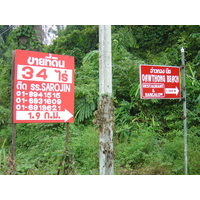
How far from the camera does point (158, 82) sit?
4.45 m

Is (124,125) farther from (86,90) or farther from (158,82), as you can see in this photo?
(158,82)

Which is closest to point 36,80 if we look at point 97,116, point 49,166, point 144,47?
point 97,116

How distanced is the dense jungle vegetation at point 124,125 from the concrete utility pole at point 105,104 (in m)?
0.26

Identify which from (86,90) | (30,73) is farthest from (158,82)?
(86,90)

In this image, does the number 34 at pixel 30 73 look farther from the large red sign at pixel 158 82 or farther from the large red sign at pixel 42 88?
the large red sign at pixel 158 82

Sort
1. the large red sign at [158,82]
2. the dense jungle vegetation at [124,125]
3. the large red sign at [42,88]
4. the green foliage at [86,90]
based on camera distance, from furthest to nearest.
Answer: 1. the green foliage at [86,90]
2. the dense jungle vegetation at [124,125]
3. the large red sign at [158,82]
4. the large red sign at [42,88]

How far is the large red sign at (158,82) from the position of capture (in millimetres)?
4383

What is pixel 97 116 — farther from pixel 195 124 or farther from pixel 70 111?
pixel 195 124

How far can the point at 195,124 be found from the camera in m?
6.68

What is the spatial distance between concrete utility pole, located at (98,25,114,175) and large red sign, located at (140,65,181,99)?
28.6 inches

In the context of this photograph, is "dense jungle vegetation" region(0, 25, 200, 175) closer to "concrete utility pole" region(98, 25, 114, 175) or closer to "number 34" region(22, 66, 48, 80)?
"concrete utility pole" region(98, 25, 114, 175)

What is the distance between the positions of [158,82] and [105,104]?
1.19 meters

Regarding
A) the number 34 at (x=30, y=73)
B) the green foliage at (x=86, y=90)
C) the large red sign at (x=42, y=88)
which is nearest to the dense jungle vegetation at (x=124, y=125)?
the green foliage at (x=86, y=90)

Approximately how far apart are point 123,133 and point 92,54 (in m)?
3.28
